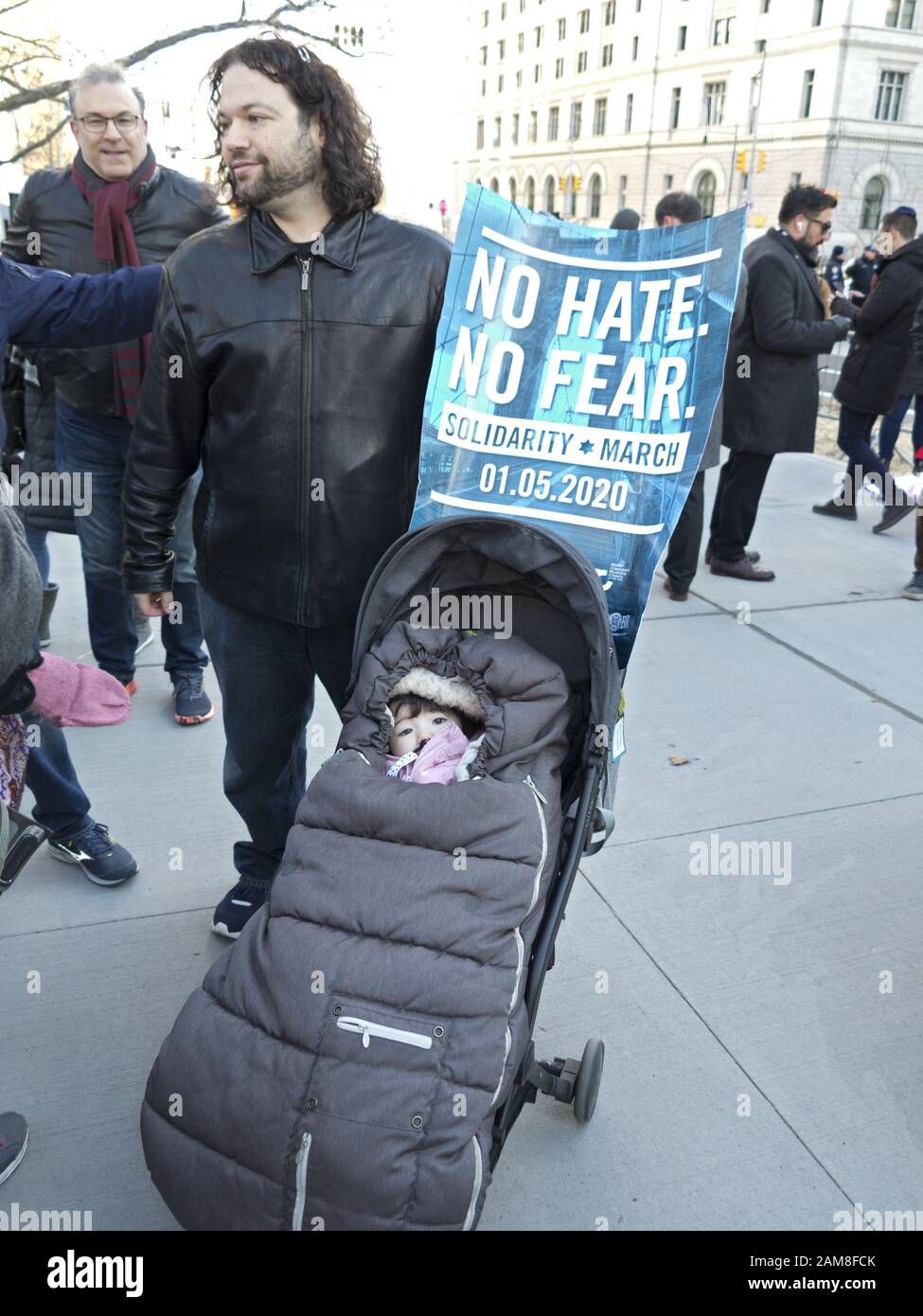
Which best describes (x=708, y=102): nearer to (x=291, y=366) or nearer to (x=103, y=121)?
(x=103, y=121)

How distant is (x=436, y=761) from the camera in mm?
2076

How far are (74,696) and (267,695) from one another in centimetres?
68

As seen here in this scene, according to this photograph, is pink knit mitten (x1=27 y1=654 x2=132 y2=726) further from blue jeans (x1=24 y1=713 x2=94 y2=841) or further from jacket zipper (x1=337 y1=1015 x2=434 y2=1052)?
blue jeans (x1=24 y1=713 x2=94 y2=841)

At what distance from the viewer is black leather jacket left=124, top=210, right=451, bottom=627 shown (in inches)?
85.5

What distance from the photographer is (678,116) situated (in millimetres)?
56781

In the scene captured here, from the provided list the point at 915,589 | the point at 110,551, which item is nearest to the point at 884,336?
the point at 915,589

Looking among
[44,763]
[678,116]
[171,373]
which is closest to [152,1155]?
[44,763]

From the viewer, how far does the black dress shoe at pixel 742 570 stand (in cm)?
583

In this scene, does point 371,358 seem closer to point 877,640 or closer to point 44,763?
point 44,763

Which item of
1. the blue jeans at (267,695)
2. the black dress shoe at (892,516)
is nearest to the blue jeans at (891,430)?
the black dress shoe at (892,516)

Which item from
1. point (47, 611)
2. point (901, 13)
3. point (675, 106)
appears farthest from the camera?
point (675, 106)

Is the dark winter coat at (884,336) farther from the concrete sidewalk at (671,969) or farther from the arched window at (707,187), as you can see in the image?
the arched window at (707,187)

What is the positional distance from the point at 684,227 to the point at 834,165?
5224cm

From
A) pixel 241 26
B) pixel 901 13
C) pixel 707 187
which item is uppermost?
pixel 901 13
